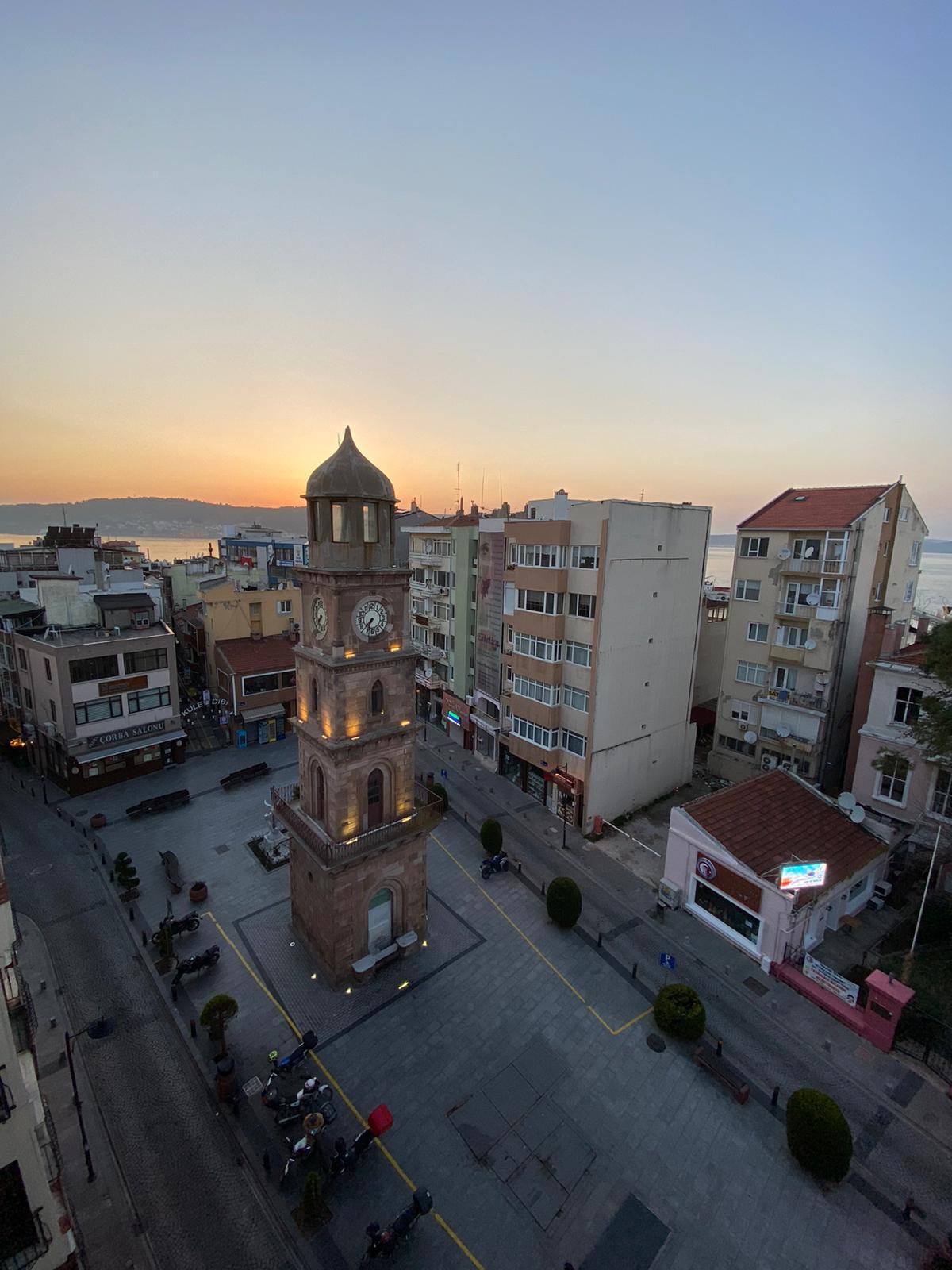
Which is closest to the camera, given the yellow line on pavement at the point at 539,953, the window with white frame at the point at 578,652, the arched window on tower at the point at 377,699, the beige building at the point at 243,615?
the yellow line on pavement at the point at 539,953

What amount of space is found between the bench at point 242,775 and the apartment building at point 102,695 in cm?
554

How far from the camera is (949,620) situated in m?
22.2

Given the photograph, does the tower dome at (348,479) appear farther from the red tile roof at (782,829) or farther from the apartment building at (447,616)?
the apartment building at (447,616)

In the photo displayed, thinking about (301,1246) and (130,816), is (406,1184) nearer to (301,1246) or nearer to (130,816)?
(301,1246)

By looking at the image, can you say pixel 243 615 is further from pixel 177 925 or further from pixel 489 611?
pixel 177 925

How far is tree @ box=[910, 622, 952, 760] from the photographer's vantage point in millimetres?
21219

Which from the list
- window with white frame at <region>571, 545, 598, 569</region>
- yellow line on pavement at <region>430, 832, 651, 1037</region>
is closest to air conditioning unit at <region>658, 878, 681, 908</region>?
yellow line on pavement at <region>430, 832, 651, 1037</region>

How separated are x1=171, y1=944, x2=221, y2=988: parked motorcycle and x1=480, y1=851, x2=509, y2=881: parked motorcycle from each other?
13229 mm

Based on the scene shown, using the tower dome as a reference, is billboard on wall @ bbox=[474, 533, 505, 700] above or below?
below

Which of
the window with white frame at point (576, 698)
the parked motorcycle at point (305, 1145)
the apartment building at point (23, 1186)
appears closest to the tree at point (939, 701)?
the window with white frame at point (576, 698)

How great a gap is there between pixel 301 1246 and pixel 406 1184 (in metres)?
3.01

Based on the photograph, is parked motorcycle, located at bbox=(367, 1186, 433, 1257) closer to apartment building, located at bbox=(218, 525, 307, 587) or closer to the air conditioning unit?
the air conditioning unit

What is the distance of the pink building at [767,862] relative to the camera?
24.9 m

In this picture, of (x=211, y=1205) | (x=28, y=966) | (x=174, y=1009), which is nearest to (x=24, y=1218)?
(x=211, y=1205)
